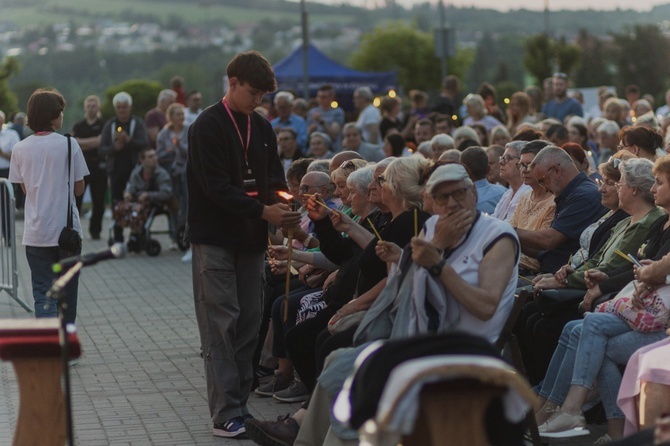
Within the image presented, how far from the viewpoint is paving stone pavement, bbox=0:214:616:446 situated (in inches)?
295

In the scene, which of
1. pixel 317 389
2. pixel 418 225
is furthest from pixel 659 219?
pixel 317 389

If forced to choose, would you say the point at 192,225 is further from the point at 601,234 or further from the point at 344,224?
the point at 601,234

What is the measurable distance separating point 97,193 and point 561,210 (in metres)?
11.7

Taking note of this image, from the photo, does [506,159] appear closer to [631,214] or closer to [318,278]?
[318,278]

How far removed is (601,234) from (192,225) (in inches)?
99.7

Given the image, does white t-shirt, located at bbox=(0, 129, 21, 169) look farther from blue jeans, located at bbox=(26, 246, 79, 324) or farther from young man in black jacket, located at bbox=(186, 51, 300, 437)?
young man in black jacket, located at bbox=(186, 51, 300, 437)

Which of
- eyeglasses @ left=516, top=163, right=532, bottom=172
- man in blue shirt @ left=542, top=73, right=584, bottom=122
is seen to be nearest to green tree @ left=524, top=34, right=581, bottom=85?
man in blue shirt @ left=542, top=73, right=584, bottom=122

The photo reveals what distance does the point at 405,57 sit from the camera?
67812 millimetres

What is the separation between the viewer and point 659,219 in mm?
7070

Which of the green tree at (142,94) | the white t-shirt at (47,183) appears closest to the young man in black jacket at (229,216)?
the white t-shirt at (47,183)

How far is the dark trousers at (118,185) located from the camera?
1745 centimetres

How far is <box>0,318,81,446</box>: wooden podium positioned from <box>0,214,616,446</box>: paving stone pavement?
5.16ft

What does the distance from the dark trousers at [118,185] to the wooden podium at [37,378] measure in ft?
38.7

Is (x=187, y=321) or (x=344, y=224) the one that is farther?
(x=187, y=321)
